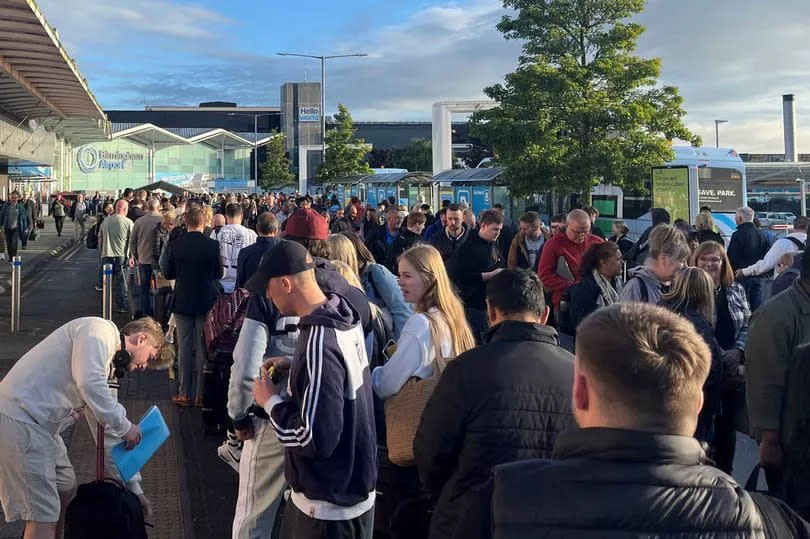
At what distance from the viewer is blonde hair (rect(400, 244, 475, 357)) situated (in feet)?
14.1

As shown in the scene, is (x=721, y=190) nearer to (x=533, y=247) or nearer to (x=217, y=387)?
(x=533, y=247)

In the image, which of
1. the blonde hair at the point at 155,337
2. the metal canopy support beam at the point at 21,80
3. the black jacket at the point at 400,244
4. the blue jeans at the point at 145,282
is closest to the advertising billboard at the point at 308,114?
the metal canopy support beam at the point at 21,80

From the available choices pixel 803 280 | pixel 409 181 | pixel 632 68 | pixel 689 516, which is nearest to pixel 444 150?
pixel 409 181

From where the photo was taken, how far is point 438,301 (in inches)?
178

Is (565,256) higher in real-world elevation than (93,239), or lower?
lower

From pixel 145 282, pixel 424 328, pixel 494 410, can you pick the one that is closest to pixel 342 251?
pixel 424 328

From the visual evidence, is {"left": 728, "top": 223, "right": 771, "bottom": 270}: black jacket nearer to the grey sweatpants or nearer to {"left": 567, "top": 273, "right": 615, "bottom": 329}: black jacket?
{"left": 567, "top": 273, "right": 615, "bottom": 329}: black jacket

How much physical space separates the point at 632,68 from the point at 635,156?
2674mm

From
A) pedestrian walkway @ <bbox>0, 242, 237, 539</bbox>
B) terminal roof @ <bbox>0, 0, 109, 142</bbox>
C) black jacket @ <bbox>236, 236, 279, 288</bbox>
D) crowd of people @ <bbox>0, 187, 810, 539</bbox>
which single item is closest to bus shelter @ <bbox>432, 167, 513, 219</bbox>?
terminal roof @ <bbox>0, 0, 109, 142</bbox>

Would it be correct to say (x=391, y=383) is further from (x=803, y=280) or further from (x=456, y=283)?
(x=456, y=283)

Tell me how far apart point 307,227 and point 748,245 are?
29.5 feet

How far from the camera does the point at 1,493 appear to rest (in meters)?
4.14

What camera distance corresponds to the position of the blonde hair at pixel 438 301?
14.1ft

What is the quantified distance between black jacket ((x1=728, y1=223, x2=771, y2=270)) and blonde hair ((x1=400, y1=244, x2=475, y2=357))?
9044 millimetres
